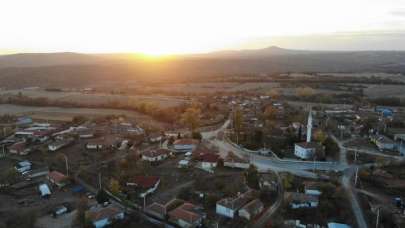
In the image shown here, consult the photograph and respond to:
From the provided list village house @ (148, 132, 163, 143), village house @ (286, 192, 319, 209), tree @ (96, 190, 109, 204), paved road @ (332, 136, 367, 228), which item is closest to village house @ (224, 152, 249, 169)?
village house @ (286, 192, 319, 209)

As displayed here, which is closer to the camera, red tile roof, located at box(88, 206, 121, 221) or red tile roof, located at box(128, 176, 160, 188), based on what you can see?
red tile roof, located at box(88, 206, 121, 221)

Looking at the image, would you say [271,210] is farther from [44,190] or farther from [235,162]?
[44,190]

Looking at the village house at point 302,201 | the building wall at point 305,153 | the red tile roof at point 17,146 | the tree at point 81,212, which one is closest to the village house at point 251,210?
the village house at point 302,201

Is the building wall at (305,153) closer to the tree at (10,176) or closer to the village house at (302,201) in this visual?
the village house at (302,201)

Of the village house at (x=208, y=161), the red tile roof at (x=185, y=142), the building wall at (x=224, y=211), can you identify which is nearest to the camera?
the building wall at (x=224, y=211)

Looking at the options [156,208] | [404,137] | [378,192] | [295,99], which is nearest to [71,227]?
[156,208]

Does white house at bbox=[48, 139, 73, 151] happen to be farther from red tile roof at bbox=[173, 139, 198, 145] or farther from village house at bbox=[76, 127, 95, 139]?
red tile roof at bbox=[173, 139, 198, 145]
